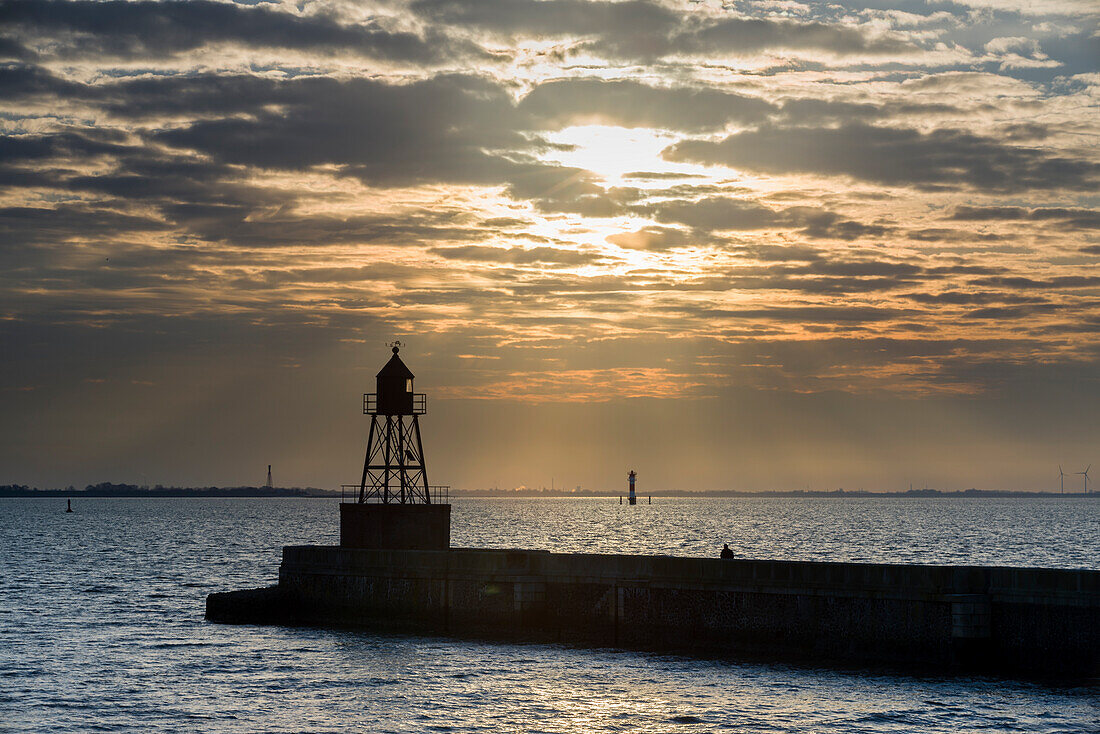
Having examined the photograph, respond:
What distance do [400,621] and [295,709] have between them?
472 inches

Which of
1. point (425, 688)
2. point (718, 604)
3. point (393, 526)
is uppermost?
point (393, 526)

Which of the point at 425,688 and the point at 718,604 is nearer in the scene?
the point at 425,688

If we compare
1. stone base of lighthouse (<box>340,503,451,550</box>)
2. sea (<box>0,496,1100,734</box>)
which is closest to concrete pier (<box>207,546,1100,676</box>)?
sea (<box>0,496,1100,734</box>)

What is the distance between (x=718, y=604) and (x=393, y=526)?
1721 cm

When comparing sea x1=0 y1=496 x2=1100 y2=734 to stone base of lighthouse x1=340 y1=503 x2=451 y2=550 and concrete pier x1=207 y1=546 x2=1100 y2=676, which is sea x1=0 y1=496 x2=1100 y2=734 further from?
stone base of lighthouse x1=340 y1=503 x2=451 y2=550

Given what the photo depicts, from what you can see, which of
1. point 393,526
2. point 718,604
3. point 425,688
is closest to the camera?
point 425,688

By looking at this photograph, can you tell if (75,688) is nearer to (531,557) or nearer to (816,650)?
(531,557)

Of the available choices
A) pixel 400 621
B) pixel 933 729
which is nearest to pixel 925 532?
pixel 400 621

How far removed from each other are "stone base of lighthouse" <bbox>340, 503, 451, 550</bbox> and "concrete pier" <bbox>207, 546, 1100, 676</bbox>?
2934mm

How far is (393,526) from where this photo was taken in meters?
48.8

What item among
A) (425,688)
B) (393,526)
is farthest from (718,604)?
(393,526)

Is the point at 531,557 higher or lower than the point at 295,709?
higher

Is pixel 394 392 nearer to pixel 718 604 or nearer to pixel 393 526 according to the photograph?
pixel 393 526

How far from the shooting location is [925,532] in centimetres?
13362
